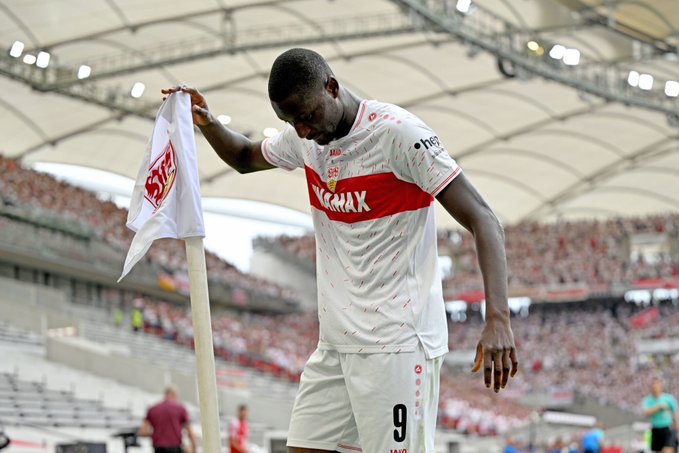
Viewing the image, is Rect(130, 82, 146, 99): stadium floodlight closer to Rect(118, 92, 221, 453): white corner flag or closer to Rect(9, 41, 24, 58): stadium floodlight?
Rect(9, 41, 24, 58): stadium floodlight

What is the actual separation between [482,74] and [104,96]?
14.1 meters

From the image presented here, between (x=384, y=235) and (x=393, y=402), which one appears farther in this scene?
(x=384, y=235)

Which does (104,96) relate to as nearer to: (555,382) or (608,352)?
(555,382)

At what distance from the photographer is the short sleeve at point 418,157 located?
365 centimetres

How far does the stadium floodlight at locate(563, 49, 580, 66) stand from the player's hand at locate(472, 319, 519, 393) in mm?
30407

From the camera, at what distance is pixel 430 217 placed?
3848 mm

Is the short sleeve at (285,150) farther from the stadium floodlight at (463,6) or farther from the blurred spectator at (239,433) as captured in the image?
the stadium floodlight at (463,6)

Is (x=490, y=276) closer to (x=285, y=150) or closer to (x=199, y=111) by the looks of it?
(x=285, y=150)

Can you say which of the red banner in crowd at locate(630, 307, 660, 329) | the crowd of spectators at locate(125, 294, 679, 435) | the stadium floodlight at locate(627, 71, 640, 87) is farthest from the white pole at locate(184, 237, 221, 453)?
the red banner in crowd at locate(630, 307, 660, 329)

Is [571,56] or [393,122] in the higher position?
[571,56]

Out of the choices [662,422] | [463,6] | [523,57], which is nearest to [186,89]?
[662,422]

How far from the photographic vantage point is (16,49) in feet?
108

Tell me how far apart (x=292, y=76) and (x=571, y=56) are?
30542 mm

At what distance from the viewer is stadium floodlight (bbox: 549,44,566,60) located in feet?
106
